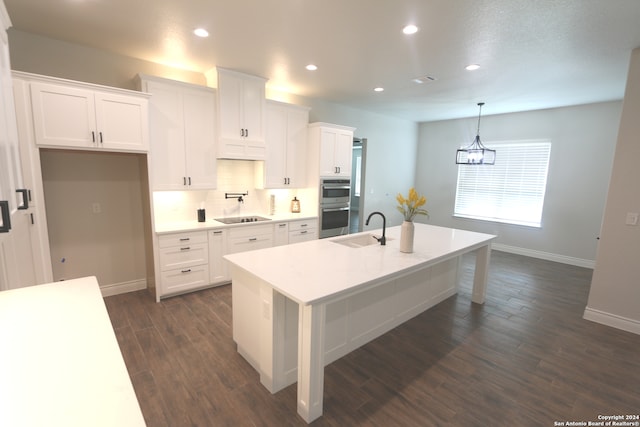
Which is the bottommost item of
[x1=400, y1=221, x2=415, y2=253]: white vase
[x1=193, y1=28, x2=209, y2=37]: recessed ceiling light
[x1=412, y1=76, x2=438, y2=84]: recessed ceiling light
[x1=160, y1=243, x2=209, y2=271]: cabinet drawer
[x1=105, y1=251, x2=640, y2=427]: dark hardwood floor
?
[x1=105, y1=251, x2=640, y2=427]: dark hardwood floor

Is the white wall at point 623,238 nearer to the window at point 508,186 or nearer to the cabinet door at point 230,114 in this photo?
the window at point 508,186

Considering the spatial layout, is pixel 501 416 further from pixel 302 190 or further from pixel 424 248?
pixel 302 190

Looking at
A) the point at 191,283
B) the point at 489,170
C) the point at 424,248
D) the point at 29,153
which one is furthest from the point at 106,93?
the point at 489,170

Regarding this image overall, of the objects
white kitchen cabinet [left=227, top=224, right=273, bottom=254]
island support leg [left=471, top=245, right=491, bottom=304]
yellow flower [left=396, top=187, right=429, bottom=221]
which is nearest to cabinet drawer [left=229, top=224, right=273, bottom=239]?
white kitchen cabinet [left=227, top=224, right=273, bottom=254]

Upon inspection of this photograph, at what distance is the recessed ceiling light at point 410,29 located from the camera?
2.50 meters

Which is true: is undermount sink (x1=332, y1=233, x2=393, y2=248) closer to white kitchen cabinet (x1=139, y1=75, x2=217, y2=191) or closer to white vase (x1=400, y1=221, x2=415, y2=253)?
white vase (x1=400, y1=221, x2=415, y2=253)

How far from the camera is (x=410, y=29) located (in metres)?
2.55

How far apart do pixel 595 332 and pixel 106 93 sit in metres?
5.54

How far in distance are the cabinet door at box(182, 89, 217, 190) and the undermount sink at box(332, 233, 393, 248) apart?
1988mm

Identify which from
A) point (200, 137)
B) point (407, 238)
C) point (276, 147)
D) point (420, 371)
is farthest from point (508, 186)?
point (200, 137)

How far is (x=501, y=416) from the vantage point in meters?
1.92

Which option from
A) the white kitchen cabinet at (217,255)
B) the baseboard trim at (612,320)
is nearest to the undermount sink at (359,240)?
the white kitchen cabinet at (217,255)

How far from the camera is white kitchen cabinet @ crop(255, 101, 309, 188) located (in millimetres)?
4371

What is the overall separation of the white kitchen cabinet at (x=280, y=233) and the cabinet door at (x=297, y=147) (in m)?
0.71
